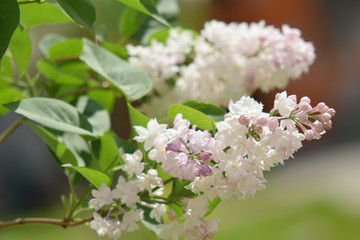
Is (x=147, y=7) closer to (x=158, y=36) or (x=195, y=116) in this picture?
(x=195, y=116)

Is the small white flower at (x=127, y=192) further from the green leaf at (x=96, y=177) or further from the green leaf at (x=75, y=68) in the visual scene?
the green leaf at (x=75, y=68)

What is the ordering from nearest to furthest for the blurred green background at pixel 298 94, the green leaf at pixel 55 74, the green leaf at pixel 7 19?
the green leaf at pixel 7 19 < the green leaf at pixel 55 74 < the blurred green background at pixel 298 94

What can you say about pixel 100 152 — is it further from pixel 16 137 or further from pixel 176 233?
pixel 16 137

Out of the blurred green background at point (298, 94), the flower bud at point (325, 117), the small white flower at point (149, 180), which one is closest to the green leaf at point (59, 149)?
the small white flower at point (149, 180)

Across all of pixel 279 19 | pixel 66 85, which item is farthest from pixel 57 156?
pixel 279 19

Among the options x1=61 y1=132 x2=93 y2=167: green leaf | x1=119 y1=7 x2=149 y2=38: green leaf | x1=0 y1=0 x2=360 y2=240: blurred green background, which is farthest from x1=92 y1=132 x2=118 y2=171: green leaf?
x1=0 y1=0 x2=360 y2=240: blurred green background

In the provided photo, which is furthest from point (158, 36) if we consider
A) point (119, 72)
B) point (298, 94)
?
point (298, 94)

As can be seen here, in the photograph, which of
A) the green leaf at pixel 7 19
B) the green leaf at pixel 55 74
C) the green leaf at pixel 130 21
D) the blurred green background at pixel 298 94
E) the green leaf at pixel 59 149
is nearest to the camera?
the green leaf at pixel 7 19
